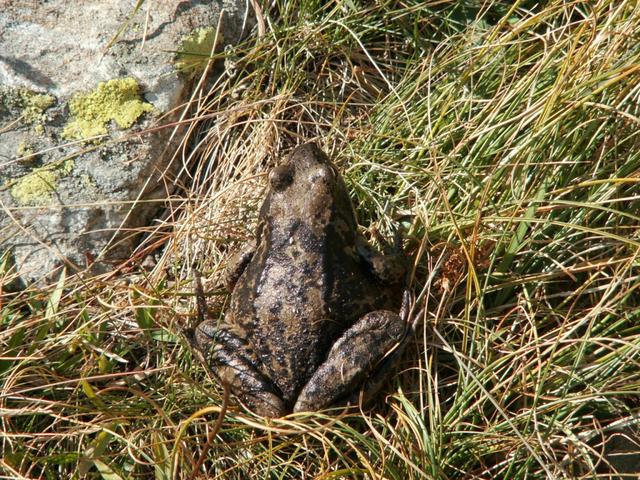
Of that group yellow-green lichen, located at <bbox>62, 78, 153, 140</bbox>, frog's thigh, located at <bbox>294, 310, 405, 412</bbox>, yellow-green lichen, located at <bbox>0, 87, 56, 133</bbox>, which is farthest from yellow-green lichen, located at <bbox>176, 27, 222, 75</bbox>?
frog's thigh, located at <bbox>294, 310, 405, 412</bbox>

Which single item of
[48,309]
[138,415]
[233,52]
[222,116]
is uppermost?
[233,52]

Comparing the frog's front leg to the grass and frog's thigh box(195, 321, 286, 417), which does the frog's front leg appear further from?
frog's thigh box(195, 321, 286, 417)

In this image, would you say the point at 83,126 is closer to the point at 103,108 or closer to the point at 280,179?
the point at 103,108

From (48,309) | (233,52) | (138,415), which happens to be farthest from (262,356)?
(233,52)

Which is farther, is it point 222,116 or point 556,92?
point 222,116

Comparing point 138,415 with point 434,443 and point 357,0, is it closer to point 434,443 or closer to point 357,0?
point 434,443

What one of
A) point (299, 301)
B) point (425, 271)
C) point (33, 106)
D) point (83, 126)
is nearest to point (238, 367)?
point (299, 301)
